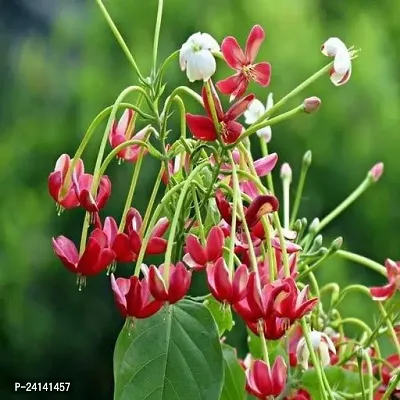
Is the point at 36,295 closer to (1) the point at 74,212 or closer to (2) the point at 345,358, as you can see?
(1) the point at 74,212

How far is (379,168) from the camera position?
2.65 ft

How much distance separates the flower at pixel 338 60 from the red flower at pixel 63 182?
0.47 ft

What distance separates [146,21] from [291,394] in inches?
67.6

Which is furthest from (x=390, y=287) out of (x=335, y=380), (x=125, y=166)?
(x=125, y=166)

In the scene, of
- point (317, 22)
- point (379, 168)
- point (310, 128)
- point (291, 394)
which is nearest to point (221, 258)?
point (291, 394)

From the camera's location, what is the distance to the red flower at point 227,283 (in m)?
0.51

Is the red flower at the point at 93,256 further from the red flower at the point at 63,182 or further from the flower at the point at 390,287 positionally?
the flower at the point at 390,287

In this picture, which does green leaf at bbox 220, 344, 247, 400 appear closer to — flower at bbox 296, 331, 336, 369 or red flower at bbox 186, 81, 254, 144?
flower at bbox 296, 331, 336, 369

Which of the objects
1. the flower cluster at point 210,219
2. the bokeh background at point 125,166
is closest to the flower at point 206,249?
the flower cluster at point 210,219

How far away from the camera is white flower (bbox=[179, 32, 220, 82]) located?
0.52 meters

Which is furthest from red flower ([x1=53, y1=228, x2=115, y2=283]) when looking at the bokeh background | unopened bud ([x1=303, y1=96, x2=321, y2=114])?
the bokeh background

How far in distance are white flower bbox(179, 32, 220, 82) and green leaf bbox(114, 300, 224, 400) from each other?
5.0 inches

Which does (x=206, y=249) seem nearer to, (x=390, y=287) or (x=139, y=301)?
(x=139, y=301)

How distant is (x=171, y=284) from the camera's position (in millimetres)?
513
